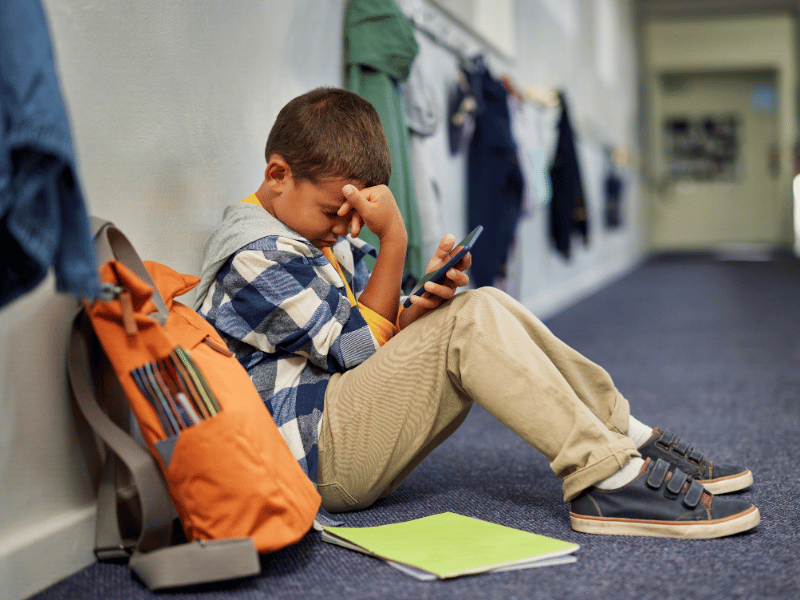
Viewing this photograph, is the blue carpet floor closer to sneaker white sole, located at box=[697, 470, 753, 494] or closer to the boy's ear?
sneaker white sole, located at box=[697, 470, 753, 494]

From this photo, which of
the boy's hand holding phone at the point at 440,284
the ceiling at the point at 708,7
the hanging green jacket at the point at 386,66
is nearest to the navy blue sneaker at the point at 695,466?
the boy's hand holding phone at the point at 440,284

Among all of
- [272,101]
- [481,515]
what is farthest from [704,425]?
[272,101]

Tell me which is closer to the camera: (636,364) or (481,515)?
(481,515)

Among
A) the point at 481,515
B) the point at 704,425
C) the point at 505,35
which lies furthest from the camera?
the point at 505,35

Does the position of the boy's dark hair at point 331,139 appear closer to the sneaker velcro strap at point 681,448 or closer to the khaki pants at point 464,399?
the khaki pants at point 464,399

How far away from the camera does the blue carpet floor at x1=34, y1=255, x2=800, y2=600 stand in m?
0.94

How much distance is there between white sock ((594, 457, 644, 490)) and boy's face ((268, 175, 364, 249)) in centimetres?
53

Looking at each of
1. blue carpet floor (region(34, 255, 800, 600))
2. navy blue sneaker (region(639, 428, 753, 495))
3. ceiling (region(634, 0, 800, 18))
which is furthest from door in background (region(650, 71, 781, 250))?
navy blue sneaker (region(639, 428, 753, 495))

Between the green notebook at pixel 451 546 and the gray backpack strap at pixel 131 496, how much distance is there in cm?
18

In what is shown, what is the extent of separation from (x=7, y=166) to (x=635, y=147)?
9607mm

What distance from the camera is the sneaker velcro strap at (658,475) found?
107 cm

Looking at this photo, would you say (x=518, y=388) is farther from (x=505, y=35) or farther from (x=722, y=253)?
(x=722, y=253)

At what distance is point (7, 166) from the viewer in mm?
693

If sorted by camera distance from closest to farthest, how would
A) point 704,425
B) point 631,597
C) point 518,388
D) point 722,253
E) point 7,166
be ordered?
point 7,166, point 631,597, point 518,388, point 704,425, point 722,253
